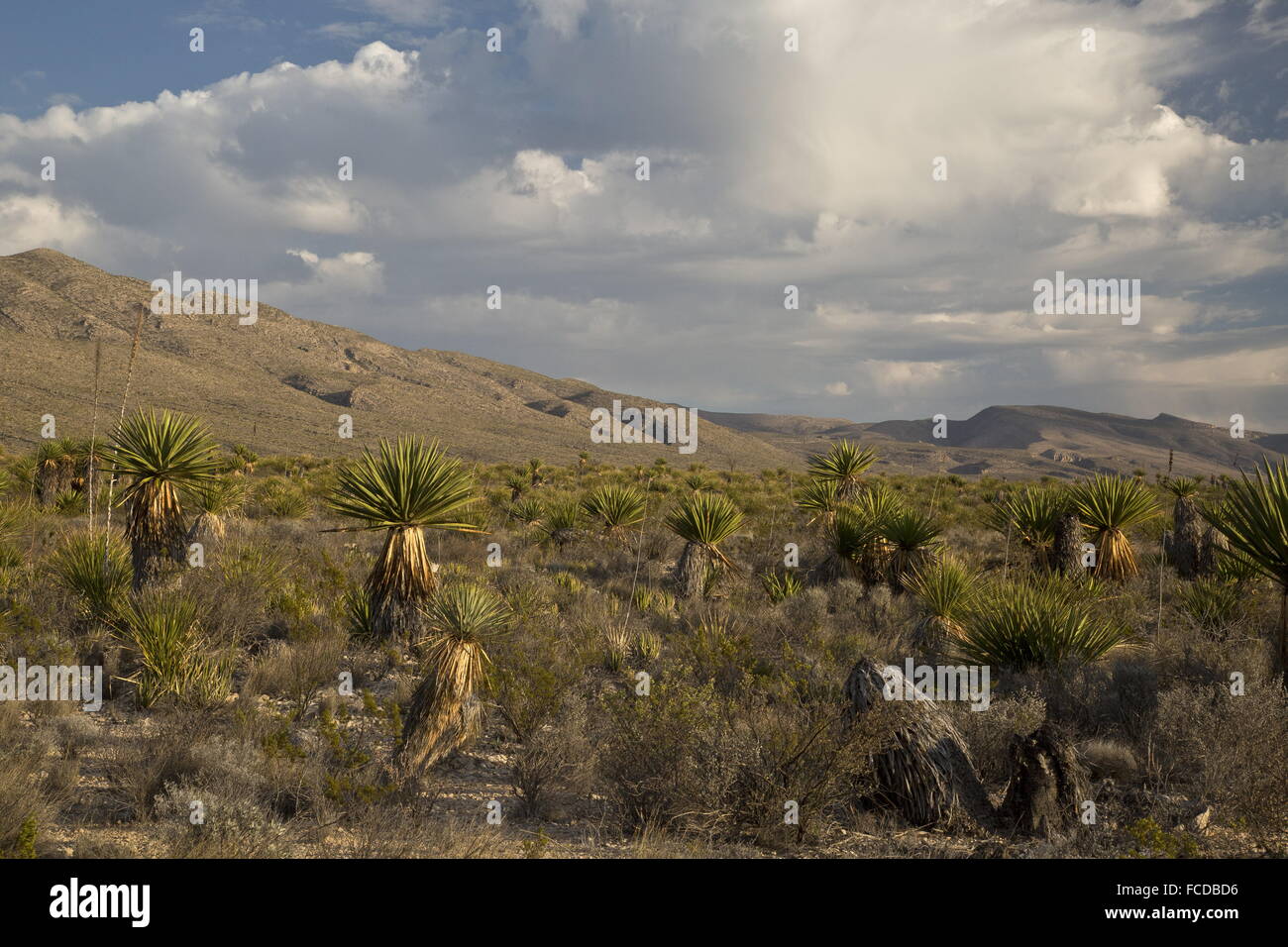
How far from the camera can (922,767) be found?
Result: 511cm

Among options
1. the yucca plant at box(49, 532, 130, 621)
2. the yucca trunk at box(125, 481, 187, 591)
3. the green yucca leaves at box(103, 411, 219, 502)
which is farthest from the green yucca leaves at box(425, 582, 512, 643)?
the green yucca leaves at box(103, 411, 219, 502)

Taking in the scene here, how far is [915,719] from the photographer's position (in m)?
5.25

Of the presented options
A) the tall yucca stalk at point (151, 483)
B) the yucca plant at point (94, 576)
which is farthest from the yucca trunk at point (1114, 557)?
the yucca plant at point (94, 576)

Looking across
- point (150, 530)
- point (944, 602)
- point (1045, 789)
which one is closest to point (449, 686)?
point (1045, 789)

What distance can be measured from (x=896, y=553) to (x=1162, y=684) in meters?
4.80

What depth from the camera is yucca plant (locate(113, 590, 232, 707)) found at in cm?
657

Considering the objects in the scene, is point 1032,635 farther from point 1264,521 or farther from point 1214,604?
point 1214,604

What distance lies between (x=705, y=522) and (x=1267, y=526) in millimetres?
7392

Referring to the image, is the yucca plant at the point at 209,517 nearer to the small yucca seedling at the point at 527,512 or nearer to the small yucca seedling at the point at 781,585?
the small yucca seedling at the point at 527,512

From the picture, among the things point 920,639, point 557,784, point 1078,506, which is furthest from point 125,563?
point 1078,506

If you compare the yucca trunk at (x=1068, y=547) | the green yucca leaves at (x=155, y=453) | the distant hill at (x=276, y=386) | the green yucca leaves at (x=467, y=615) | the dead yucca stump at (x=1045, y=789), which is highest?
the distant hill at (x=276, y=386)

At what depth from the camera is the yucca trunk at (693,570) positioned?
1191cm

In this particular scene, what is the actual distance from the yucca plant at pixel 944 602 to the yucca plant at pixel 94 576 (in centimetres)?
932

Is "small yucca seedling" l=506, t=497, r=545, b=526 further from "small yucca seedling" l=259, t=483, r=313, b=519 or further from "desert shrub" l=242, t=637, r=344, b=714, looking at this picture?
"desert shrub" l=242, t=637, r=344, b=714
